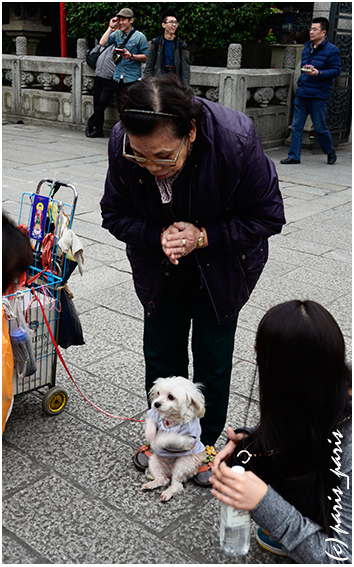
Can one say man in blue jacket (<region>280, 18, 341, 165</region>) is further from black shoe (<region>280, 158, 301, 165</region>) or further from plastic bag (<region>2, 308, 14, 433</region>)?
plastic bag (<region>2, 308, 14, 433</region>)

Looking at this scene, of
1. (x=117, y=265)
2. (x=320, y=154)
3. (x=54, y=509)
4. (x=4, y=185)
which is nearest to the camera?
(x=54, y=509)

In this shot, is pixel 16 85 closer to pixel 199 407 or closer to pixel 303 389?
pixel 199 407

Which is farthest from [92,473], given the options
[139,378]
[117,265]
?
[117,265]

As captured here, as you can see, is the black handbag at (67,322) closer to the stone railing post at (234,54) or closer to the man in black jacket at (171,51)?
the man in black jacket at (171,51)

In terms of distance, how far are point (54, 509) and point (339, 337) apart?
4.47 feet

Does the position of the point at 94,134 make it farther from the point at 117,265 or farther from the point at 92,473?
the point at 92,473

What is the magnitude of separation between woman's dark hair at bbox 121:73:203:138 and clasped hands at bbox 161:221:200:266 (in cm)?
36

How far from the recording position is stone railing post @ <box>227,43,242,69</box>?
30.0 feet

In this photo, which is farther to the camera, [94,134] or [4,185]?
[94,134]

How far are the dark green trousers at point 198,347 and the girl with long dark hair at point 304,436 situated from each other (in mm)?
709

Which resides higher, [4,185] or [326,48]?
[326,48]

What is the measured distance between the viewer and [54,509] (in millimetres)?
2342

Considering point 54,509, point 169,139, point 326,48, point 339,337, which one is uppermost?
point 326,48

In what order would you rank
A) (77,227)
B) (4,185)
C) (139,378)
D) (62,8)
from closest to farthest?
(139,378) → (77,227) → (4,185) → (62,8)
